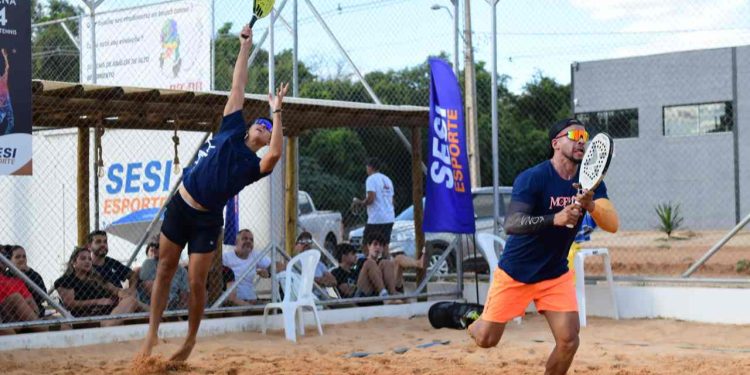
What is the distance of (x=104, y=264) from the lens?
34.4ft

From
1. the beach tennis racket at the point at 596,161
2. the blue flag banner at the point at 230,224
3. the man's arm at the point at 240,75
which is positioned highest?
the man's arm at the point at 240,75

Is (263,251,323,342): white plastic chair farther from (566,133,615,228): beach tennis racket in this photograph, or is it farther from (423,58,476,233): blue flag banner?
(566,133,615,228): beach tennis racket

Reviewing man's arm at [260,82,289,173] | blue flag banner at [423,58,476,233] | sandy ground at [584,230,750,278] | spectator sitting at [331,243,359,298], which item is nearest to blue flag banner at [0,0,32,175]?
man's arm at [260,82,289,173]

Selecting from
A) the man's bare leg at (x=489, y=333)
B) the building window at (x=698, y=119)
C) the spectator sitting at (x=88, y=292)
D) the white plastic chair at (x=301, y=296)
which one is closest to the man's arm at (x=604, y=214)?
the man's bare leg at (x=489, y=333)

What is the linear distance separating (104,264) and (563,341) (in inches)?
224

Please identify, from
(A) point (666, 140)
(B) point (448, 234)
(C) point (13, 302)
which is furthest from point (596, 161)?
(A) point (666, 140)

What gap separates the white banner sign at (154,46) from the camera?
14141 millimetres

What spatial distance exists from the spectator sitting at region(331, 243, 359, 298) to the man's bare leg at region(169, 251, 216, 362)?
4.56 metres

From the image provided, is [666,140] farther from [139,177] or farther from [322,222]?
[139,177]

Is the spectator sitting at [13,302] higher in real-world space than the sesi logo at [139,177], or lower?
lower

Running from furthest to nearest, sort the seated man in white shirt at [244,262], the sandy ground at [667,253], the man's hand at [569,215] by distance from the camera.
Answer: the sandy ground at [667,253] < the seated man in white shirt at [244,262] < the man's hand at [569,215]

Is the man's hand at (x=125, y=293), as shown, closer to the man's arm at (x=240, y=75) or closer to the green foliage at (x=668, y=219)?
the man's arm at (x=240, y=75)

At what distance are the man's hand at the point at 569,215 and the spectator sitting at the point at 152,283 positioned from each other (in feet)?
18.1

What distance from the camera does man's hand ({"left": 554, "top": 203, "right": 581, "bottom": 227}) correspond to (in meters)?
5.77
